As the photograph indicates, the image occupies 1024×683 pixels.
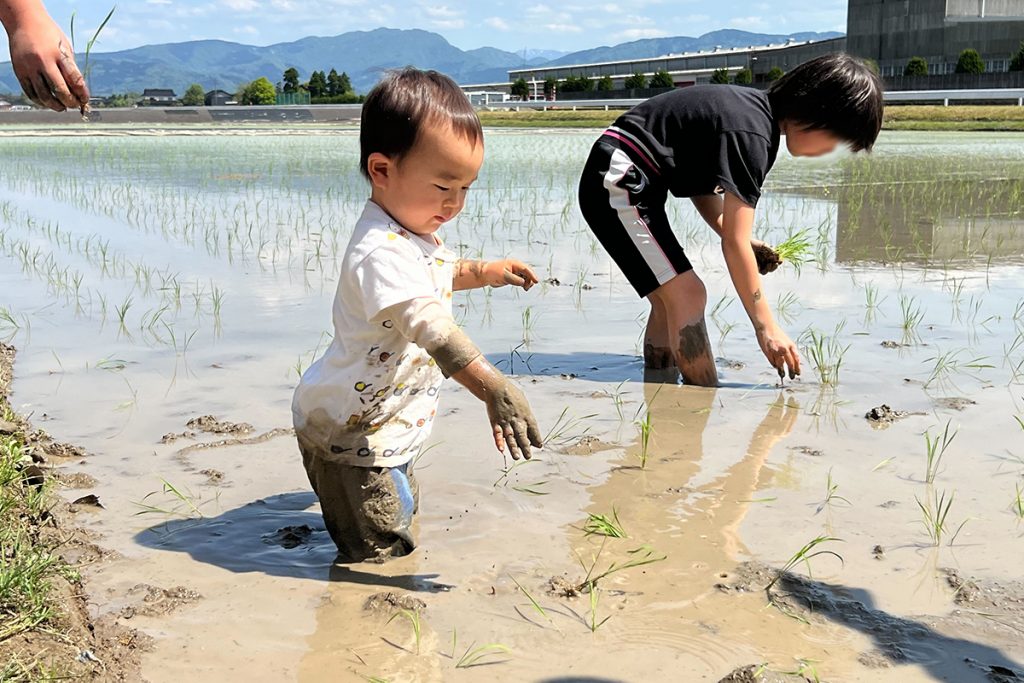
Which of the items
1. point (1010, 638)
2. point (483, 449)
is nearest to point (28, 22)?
point (483, 449)

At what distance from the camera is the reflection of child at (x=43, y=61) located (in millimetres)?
1574

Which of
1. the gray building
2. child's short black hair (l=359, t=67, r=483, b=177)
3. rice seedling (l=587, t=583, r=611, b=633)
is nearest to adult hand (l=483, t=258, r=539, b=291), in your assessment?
child's short black hair (l=359, t=67, r=483, b=177)

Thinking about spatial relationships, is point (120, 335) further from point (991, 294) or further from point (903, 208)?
point (903, 208)

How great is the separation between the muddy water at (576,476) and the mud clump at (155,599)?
1 centimetres

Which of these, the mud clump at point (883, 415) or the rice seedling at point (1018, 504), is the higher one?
the mud clump at point (883, 415)

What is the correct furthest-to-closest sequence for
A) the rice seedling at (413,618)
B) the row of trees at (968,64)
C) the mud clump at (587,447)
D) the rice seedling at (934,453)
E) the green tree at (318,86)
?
the green tree at (318,86) < the row of trees at (968,64) < the mud clump at (587,447) < the rice seedling at (934,453) < the rice seedling at (413,618)

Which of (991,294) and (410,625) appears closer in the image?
(410,625)

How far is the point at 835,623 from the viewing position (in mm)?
1883

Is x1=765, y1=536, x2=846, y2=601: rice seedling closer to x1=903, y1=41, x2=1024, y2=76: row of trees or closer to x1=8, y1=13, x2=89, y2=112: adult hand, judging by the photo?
x1=8, y1=13, x2=89, y2=112: adult hand

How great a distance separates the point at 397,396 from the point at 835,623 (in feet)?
3.30

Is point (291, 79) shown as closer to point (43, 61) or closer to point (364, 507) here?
point (364, 507)

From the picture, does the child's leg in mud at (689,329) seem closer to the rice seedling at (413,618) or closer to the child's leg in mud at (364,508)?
the child's leg in mud at (364,508)

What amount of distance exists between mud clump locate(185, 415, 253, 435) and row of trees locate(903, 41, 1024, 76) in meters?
42.1

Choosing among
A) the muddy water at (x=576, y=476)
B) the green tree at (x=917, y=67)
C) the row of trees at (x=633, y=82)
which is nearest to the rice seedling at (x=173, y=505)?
the muddy water at (x=576, y=476)
